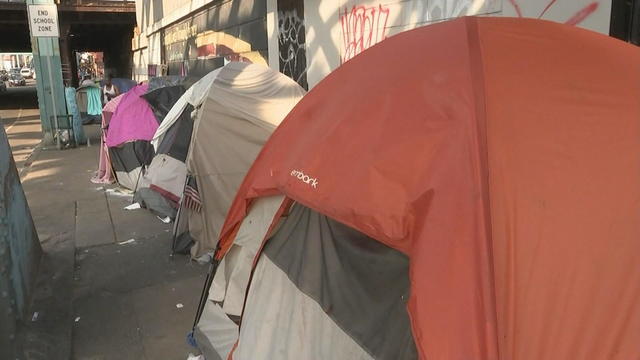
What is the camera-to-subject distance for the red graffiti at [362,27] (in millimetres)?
5469

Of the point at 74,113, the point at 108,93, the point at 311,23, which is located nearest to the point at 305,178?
the point at 311,23

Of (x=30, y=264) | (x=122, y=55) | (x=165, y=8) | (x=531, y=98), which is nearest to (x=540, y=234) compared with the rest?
(x=531, y=98)

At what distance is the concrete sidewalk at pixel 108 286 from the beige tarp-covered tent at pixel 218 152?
16.1 inches

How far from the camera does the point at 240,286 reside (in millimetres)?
3006

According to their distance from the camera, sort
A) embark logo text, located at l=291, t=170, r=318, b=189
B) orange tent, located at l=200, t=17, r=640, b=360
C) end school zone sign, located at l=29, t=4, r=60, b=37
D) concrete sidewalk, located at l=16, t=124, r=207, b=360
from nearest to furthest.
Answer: orange tent, located at l=200, t=17, r=640, b=360
embark logo text, located at l=291, t=170, r=318, b=189
concrete sidewalk, located at l=16, t=124, r=207, b=360
end school zone sign, located at l=29, t=4, r=60, b=37

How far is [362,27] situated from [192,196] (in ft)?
8.80

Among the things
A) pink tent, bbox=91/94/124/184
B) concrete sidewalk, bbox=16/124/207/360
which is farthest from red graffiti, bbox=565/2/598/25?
pink tent, bbox=91/94/124/184

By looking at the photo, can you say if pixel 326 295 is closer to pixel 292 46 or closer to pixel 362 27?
pixel 362 27

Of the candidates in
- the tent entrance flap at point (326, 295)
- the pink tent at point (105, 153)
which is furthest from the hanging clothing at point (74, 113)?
the tent entrance flap at point (326, 295)

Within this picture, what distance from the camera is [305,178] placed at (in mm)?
2176

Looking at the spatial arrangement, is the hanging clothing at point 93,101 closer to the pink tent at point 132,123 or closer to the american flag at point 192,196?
the pink tent at point 132,123

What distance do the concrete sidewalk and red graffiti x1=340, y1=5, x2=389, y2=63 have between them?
9.88 ft

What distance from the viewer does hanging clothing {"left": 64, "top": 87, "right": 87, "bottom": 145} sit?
12320mm

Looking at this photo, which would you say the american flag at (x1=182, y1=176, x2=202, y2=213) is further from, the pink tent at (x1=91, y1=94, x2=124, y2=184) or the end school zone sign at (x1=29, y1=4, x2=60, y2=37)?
the end school zone sign at (x1=29, y1=4, x2=60, y2=37)
